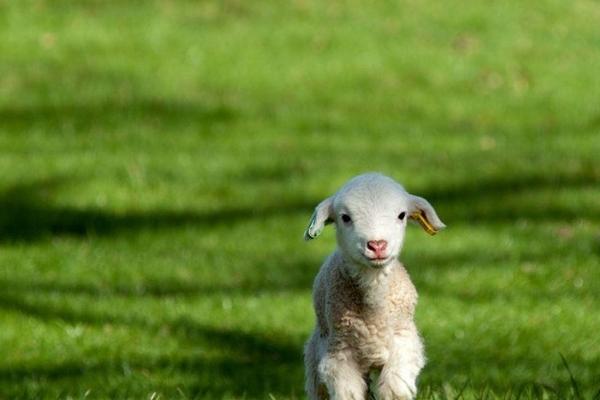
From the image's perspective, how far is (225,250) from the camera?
1106 centimetres

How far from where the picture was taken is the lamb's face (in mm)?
3869

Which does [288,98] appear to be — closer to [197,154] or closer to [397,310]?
[197,154]

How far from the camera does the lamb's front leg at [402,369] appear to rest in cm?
409

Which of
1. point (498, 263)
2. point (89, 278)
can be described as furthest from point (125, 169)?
point (498, 263)

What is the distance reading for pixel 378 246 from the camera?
12.6ft

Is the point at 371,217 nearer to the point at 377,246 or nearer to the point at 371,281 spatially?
the point at 377,246

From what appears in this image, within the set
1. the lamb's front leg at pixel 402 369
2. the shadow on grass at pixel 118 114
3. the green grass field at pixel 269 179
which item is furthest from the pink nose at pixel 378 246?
the shadow on grass at pixel 118 114

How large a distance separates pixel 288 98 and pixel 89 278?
7010 millimetres

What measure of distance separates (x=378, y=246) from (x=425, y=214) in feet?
0.94

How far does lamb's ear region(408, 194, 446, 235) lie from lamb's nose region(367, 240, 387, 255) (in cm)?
21

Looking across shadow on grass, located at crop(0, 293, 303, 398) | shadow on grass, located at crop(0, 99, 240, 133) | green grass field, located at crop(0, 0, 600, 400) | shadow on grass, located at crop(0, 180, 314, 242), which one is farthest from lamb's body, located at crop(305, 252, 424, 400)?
shadow on grass, located at crop(0, 99, 240, 133)

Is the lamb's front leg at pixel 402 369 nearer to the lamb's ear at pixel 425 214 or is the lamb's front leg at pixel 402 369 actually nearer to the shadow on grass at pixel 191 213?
the lamb's ear at pixel 425 214

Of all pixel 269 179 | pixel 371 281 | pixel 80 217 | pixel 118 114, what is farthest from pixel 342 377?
pixel 118 114

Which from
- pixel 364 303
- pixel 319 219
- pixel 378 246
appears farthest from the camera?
pixel 364 303
